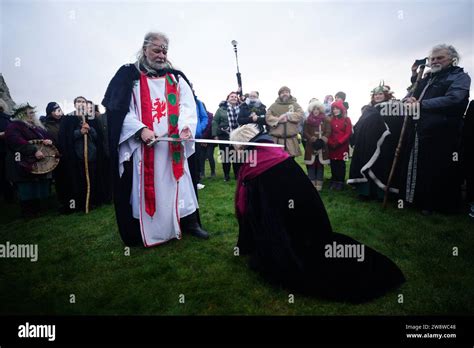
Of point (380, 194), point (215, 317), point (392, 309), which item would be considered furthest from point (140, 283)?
point (380, 194)

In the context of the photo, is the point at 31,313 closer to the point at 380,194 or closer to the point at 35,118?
the point at 35,118

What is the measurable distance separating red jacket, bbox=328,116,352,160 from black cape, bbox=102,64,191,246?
447 centimetres

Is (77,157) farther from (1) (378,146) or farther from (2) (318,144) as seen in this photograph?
(1) (378,146)

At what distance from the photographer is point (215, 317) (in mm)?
2348

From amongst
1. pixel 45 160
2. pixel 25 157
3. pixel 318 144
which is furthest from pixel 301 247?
pixel 25 157

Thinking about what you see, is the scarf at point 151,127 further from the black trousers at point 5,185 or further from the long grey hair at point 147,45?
the black trousers at point 5,185

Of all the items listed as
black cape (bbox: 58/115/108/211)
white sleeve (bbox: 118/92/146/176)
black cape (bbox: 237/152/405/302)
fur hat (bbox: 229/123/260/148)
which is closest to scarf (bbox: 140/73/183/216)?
white sleeve (bbox: 118/92/146/176)

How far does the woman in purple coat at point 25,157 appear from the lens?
17.7 feet

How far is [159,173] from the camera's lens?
3.67m

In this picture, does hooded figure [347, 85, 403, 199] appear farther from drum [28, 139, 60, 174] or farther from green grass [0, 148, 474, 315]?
drum [28, 139, 60, 174]

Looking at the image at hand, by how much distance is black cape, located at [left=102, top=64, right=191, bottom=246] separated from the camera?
11.4 ft

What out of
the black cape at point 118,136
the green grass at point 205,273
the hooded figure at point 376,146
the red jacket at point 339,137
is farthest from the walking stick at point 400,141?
the black cape at point 118,136

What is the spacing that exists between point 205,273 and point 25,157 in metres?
4.79

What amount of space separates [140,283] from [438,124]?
5.16 meters
